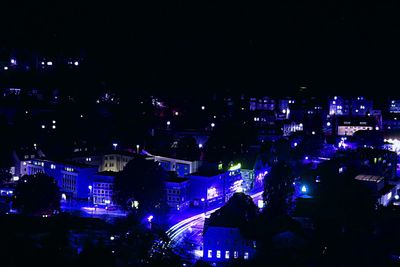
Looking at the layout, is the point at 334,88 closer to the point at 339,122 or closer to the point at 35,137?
the point at 339,122

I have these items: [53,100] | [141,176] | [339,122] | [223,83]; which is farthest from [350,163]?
[223,83]

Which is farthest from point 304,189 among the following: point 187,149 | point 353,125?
point 353,125

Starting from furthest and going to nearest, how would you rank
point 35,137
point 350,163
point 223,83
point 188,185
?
point 223,83
point 35,137
point 350,163
point 188,185

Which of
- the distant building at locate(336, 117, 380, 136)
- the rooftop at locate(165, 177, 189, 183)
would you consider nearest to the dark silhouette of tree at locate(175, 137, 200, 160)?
the rooftop at locate(165, 177, 189, 183)

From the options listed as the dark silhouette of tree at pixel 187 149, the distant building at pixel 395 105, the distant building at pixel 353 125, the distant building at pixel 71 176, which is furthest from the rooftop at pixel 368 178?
the distant building at pixel 395 105

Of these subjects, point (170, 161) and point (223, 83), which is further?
point (223, 83)

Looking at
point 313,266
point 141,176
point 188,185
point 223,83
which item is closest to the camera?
point 313,266

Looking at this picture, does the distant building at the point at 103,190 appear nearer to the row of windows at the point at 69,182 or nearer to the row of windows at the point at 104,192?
the row of windows at the point at 104,192
